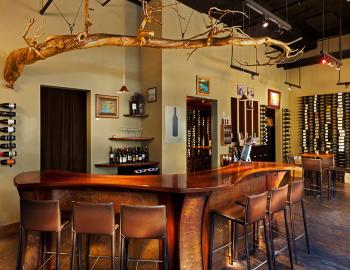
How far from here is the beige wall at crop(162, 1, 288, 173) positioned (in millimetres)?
5688


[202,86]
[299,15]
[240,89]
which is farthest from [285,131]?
[202,86]

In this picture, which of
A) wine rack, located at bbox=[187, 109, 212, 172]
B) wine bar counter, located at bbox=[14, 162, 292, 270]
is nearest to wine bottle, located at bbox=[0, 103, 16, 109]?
wine bar counter, located at bbox=[14, 162, 292, 270]

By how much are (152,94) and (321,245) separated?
407 centimetres

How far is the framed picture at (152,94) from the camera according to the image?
5672 mm

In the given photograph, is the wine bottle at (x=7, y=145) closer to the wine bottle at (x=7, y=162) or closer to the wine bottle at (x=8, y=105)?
the wine bottle at (x=7, y=162)

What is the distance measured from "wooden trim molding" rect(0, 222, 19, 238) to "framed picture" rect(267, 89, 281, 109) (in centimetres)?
786

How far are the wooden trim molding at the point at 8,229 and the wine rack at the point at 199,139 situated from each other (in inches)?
175

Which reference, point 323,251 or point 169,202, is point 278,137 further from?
point 169,202

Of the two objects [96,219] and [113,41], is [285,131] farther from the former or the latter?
→ [96,219]

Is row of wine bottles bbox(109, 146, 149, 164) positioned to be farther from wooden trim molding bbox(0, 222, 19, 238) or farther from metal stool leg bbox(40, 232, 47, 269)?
metal stool leg bbox(40, 232, 47, 269)

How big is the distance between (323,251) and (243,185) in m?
1.33

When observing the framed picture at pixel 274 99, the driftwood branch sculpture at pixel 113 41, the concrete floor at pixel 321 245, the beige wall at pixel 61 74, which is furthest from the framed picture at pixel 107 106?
the framed picture at pixel 274 99

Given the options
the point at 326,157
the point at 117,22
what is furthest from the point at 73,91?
the point at 326,157

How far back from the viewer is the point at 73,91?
533cm
